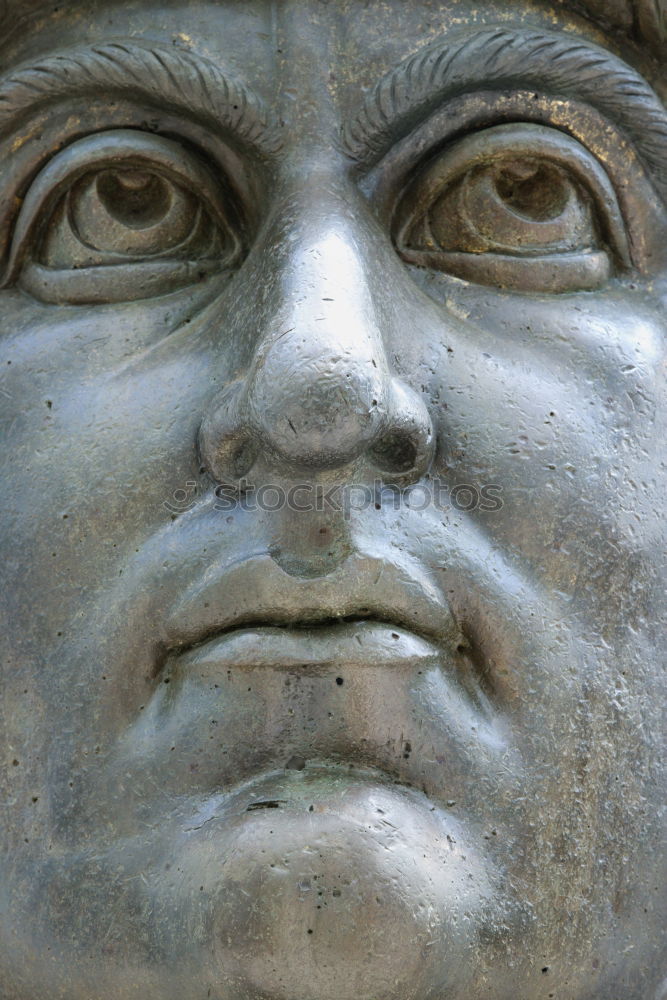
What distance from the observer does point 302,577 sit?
1.65 m

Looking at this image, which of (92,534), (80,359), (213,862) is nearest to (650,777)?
(213,862)

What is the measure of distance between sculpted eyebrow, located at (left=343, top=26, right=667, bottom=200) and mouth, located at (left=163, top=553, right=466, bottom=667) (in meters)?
0.59

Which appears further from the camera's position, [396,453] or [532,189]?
[532,189]

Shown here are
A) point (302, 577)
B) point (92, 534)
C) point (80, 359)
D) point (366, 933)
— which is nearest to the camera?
point (366, 933)

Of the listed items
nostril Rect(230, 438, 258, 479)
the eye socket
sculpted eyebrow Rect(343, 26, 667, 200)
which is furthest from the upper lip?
sculpted eyebrow Rect(343, 26, 667, 200)

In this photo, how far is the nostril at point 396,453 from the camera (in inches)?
67.6

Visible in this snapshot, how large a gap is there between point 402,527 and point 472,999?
54 centimetres

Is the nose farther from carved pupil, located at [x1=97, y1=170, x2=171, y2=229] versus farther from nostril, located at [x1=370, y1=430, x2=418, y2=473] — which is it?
carved pupil, located at [x1=97, y1=170, x2=171, y2=229]

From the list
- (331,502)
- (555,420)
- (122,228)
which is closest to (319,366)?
(331,502)

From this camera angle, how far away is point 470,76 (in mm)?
1907

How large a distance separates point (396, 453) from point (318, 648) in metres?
0.26

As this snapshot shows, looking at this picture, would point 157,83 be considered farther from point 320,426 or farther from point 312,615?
point 312,615

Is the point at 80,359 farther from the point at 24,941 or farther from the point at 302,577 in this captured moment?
the point at 24,941

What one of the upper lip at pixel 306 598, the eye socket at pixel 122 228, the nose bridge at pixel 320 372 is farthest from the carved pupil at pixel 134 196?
the upper lip at pixel 306 598
